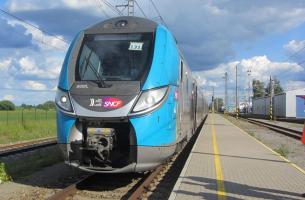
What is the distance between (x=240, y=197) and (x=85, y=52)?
4.35m

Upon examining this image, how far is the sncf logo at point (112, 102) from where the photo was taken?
916 cm

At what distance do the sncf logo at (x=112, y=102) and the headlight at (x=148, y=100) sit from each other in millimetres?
298

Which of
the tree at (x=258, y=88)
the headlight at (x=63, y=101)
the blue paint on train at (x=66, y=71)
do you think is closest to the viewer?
the headlight at (x=63, y=101)

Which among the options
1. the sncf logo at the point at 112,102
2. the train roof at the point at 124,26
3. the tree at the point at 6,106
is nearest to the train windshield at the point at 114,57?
the train roof at the point at 124,26

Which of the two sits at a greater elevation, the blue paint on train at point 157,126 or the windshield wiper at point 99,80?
the windshield wiper at point 99,80

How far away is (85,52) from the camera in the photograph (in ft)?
33.9

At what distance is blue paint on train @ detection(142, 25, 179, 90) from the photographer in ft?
31.3

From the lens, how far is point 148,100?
926cm

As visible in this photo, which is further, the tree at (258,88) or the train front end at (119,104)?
the tree at (258,88)

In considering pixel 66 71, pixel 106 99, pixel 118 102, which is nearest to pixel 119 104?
pixel 118 102

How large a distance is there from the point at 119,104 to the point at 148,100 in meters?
0.55

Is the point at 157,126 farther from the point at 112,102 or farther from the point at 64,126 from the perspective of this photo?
the point at 64,126

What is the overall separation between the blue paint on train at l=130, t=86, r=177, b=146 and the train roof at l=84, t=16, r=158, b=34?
4.59 ft

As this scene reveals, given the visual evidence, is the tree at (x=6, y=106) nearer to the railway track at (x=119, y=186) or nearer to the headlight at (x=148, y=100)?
the railway track at (x=119, y=186)
